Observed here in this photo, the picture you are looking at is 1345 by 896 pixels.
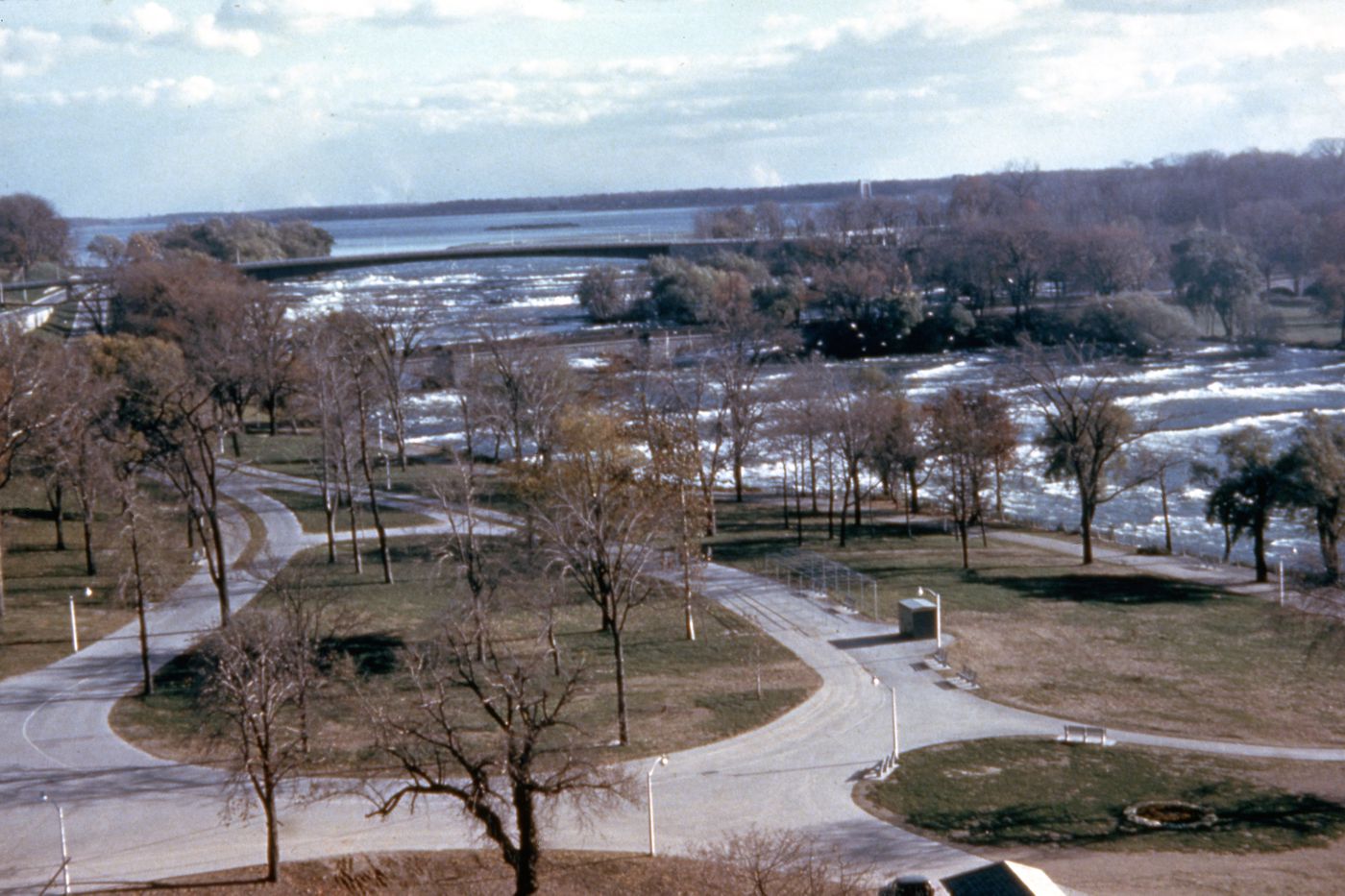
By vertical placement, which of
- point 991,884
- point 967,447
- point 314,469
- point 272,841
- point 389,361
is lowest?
point 272,841

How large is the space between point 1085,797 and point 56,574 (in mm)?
26828

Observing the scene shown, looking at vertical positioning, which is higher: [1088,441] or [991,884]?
[1088,441]

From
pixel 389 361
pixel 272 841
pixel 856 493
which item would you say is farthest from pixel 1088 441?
pixel 272 841

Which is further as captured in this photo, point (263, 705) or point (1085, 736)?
point (1085, 736)

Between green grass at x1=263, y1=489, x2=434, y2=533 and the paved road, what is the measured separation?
496 inches

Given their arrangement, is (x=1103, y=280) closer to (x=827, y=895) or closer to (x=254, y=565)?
(x=254, y=565)

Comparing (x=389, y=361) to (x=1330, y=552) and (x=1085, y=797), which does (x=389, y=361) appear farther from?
(x=1085, y=797)

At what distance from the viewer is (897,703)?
2319cm

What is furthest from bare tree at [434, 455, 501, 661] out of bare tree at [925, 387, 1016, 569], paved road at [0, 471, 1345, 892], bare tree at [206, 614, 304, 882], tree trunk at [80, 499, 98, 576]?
bare tree at [925, 387, 1016, 569]

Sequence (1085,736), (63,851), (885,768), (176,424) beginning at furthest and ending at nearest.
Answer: (176,424)
(1085,736)
(885,768)
(63,851)

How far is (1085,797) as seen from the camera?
1877cm

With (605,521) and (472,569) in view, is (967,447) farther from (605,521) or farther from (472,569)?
(605,521)

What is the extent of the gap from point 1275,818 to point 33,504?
36.8 meters

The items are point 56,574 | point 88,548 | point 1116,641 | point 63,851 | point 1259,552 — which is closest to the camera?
point 63,851
